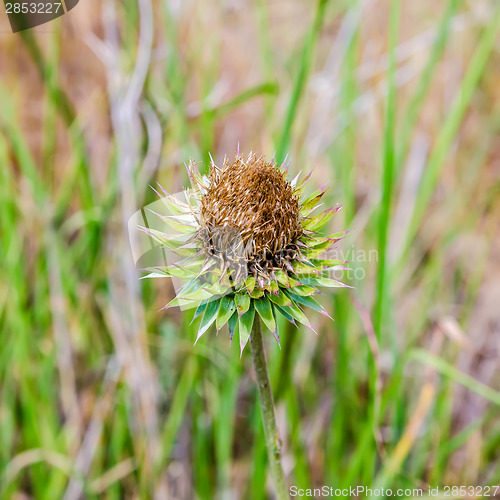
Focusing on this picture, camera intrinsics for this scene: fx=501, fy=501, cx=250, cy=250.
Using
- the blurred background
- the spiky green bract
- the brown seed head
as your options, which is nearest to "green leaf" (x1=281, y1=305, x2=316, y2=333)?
the spiky green bract

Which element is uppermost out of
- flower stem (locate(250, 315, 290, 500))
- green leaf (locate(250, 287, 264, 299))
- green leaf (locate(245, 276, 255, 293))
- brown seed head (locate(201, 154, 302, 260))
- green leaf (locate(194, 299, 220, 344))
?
brown seed head (locate(201, 154, 302, 260))

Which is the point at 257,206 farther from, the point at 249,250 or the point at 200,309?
the point at 200,309

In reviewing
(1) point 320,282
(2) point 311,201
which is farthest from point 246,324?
(2) point 311,201

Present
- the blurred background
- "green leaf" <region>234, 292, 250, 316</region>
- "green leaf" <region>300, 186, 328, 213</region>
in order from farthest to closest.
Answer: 1. the blurred background
2. "green leaf" <region>300, 186, 328, 213</region>
3. "green leaf" <region>234, 292, 250, 316</region>

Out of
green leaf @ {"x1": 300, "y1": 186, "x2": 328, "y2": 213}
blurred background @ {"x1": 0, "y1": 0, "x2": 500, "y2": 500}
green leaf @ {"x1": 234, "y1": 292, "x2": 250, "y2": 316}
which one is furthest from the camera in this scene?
blurred background @ {"x1": 0, "y1": 0, "x2": 500, "y2": 500}

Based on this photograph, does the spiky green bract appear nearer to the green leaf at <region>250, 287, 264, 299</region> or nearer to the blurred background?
the green leaf at <region>250, 287, 264, 299</region>

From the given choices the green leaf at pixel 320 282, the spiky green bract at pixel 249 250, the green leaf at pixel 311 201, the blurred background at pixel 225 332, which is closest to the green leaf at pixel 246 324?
the spiky green bract at pixel 249 250
